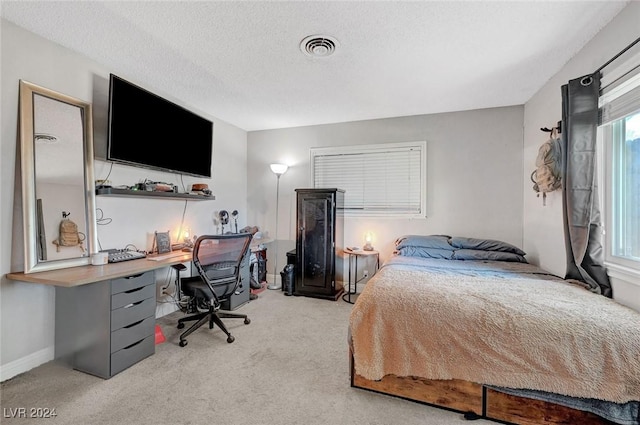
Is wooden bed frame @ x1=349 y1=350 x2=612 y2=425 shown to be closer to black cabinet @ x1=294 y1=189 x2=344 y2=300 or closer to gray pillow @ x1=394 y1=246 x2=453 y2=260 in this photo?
gray pillow @ x1=394 y1=246 x2=453 y2=260

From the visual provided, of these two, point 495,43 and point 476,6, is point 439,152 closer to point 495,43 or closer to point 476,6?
point 495,43

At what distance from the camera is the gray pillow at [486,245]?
2.97m

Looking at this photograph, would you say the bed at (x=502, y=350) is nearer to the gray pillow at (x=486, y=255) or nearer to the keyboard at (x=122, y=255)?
the gray pillow at (x=486, y=255)

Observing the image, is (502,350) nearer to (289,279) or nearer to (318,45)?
(318,45)

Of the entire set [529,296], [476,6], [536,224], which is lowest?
[529,296]

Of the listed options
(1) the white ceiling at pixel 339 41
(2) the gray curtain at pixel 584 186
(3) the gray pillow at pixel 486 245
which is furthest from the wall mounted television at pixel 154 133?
(2) the gray curtain at pixel 584 186

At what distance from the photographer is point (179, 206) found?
11.0ft

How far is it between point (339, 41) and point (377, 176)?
211 centimetres

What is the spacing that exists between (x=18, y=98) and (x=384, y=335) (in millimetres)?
3075

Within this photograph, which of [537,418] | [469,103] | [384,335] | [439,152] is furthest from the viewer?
[439,152]

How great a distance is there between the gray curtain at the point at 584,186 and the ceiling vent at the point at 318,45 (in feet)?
6.17

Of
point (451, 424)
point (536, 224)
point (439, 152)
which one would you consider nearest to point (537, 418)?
point (451, 424)

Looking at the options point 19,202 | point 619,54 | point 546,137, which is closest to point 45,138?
point 19,202

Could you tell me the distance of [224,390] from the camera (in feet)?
6.00
